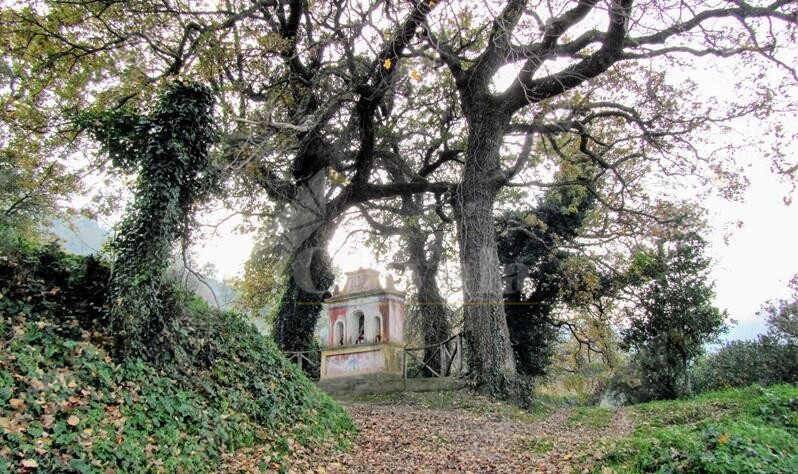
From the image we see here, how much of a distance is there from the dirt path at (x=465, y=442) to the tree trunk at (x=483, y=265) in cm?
137

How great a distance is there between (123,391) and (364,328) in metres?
9.44

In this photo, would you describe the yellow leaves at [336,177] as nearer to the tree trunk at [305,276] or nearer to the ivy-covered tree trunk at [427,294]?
the tree trunk at [305,276]

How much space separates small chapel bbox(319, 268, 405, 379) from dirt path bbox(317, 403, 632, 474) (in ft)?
11.9

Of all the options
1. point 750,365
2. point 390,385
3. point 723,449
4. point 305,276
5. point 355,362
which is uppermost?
point 305,276

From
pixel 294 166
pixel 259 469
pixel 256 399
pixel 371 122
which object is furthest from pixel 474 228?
pixel 259 469

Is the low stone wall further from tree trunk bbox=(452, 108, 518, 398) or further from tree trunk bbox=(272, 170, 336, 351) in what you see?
tree trunk bbox=(272, 170, 336, 351)

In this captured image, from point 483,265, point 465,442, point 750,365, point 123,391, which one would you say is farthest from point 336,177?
point 750,365

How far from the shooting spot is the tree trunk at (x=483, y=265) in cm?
1041

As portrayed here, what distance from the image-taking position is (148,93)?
420 inches

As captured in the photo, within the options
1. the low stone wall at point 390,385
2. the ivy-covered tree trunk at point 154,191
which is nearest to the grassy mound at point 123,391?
the ivy-covered tree trunk at point 154,191

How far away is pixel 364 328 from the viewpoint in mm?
14289

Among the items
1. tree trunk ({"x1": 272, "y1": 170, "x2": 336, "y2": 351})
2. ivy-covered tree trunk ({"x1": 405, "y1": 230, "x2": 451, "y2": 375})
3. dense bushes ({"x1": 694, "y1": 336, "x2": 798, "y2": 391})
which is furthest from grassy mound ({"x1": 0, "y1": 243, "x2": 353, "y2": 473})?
dense bushes ({"x1": 694, "y1": 336, "x2": 798, "y2": 391})

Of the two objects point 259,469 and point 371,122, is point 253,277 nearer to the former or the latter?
point 371,122

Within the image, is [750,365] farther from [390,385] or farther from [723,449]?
[723,449]
